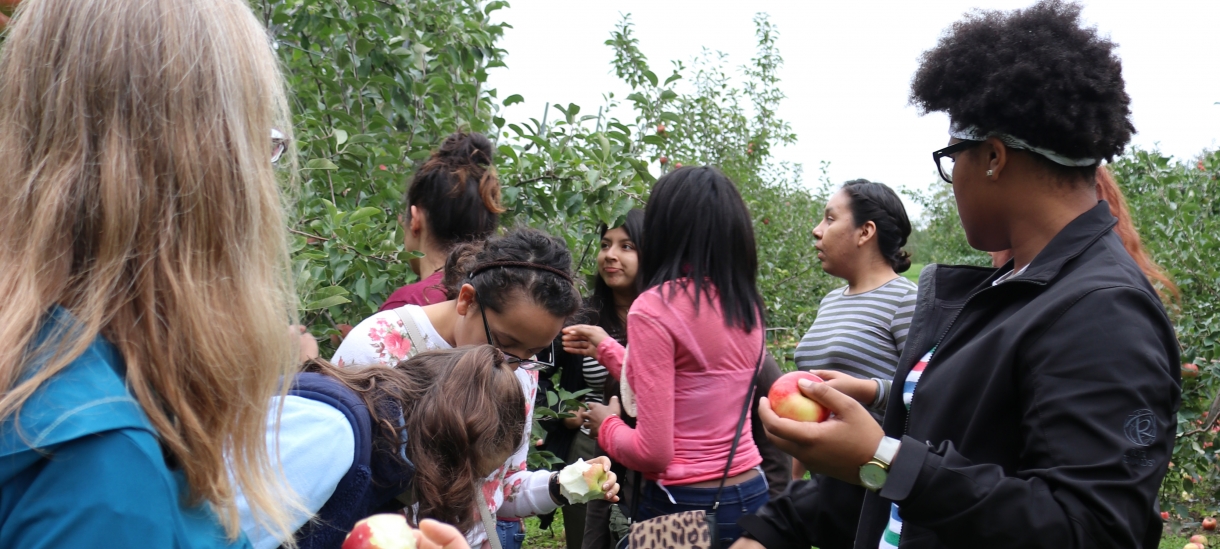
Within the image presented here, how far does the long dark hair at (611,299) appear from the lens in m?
3.35

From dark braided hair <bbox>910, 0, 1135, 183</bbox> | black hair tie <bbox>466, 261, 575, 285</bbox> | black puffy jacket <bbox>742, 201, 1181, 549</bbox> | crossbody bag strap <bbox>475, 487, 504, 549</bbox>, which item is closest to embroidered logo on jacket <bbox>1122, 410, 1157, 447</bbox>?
black puffy jacket <bbox>742, 201, 1181, 549</bbox>

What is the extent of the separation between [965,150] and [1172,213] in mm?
3619

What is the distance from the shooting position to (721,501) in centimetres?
238

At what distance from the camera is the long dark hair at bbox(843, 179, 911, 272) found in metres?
3.18

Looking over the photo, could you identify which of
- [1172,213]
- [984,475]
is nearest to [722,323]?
[984,475]

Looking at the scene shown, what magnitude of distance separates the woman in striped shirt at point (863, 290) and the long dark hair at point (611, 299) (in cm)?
69

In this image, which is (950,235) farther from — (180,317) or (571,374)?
(180,317)

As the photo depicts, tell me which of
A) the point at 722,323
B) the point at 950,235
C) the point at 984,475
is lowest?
the point at 950,235

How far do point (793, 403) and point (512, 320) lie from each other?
84 centimetres

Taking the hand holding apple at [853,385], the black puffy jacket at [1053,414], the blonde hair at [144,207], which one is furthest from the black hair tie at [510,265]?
the blonde hair at [144,207]

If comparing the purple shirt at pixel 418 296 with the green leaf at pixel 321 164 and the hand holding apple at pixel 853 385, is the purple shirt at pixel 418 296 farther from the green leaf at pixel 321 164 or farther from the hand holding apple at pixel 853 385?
the hand holding apple at pixel 853 385

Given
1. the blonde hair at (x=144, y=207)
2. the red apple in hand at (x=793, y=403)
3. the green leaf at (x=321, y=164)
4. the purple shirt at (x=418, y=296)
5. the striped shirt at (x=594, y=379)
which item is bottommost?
the striped shirt at (x=594, y=379)

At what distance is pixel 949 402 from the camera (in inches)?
52.0

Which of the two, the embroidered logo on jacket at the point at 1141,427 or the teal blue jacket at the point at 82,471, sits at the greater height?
the teal blue jacket at the point at 82,471
